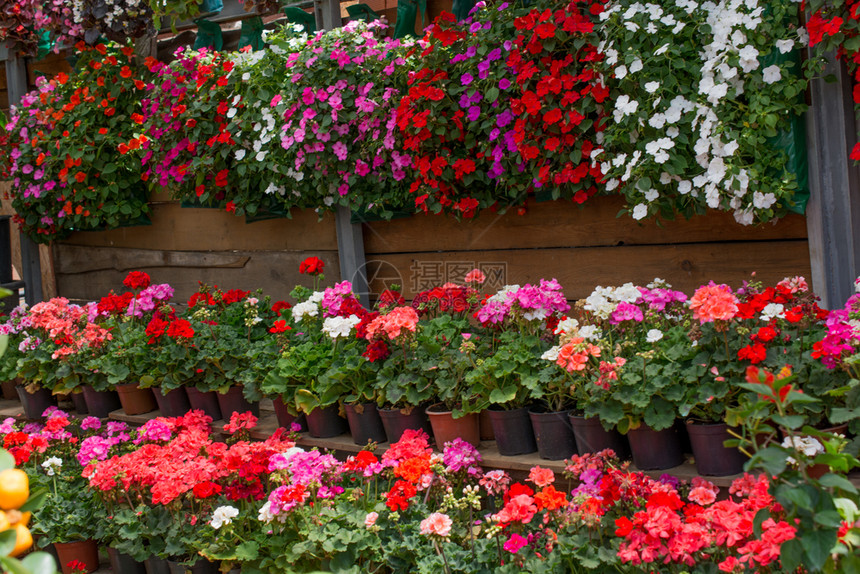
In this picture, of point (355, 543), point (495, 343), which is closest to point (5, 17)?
point (495, 343)

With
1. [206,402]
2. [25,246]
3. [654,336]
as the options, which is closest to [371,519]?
[654,336]

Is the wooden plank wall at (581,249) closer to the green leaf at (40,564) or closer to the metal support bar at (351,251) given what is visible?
the metal support bar at (351,251)

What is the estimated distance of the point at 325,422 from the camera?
2549mm

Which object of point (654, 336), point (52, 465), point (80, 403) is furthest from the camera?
point (80, 403)

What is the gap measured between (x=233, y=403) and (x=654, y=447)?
152 cm

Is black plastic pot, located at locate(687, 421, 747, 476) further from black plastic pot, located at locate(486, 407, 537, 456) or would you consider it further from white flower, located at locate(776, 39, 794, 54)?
white flower, located at locate(776, 39, 794, 54)

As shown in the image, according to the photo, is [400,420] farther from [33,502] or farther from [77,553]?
[33,502]

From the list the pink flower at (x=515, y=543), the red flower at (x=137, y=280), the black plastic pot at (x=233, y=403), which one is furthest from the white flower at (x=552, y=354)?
the red flower at (x=137, y=280)

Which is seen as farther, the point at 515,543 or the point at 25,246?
the point at 25,246

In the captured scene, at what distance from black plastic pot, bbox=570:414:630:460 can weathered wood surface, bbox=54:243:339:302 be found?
1625mm

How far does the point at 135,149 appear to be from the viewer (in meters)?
3.64

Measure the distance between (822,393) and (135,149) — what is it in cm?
303

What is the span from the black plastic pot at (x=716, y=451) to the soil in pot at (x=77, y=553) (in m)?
1.85

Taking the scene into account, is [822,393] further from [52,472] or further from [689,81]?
[52,472]
